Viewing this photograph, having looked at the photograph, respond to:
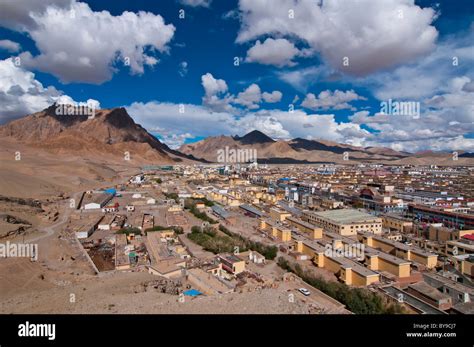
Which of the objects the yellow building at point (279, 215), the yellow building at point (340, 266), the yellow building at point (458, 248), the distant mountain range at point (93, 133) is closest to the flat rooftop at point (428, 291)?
the yellow building at point (340, 266)

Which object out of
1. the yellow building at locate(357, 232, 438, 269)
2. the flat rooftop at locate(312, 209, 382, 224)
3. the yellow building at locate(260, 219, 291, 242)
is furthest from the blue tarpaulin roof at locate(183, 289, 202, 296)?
the flat rooftop at locate(312, 209, 382, 224)

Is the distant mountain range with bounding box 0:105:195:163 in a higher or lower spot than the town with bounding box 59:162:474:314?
higher

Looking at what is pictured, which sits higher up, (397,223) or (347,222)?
(347,222)

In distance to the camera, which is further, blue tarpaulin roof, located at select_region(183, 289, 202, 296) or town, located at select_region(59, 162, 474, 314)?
town, located at select_region(59, 162, 474, 314)

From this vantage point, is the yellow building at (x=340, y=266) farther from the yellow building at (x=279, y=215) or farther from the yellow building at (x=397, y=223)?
the yellow building at (x=397, y=223)

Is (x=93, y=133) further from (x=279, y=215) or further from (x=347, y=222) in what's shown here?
(x=347, y=222)

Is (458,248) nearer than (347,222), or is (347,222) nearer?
(458,248)

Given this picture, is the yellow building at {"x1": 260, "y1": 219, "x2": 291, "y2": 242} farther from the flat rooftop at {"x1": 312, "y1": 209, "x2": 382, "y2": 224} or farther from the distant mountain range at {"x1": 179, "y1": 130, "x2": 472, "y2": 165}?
the distant mountain range at {"x1": 179, "y1": 130, "x2": 472, "y2": 165}

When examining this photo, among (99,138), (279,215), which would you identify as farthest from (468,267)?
(99,138)
